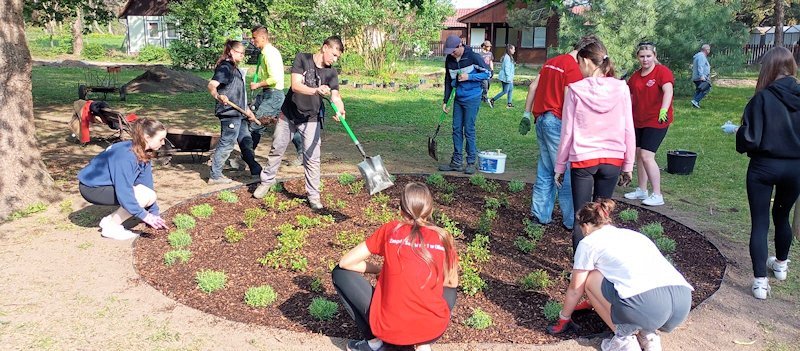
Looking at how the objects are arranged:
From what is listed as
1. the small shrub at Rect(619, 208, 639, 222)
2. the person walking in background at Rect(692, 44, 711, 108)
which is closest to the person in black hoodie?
the small shrub at Rect(619, 208, 639, 222)

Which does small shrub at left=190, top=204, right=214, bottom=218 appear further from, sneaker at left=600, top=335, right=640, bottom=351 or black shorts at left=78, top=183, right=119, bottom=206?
sneaker at left=600, top=335, right=640, bottom=351

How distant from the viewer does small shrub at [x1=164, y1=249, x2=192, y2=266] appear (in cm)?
506

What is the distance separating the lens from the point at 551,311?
425 centimetres

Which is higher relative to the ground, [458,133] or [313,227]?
[458,133]

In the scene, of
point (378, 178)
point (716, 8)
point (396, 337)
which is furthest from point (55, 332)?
point (716, 8)

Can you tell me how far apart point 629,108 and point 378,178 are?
2495mm

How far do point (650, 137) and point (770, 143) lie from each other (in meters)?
2.41

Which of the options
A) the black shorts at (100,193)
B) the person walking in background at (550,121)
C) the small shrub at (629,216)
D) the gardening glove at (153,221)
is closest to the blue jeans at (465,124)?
the person walking in background at (550,121)

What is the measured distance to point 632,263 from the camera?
11.5ft

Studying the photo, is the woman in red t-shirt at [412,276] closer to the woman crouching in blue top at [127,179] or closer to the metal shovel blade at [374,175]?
the metal shovel blade at [374,175]

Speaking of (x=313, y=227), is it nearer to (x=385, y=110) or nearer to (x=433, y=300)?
(x=433, y=300)

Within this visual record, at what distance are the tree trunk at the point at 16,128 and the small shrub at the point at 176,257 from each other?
231 cm

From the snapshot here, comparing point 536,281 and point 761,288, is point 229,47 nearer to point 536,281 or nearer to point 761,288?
point 536,281

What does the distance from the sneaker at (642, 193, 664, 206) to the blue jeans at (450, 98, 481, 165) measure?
2319 millimetres
